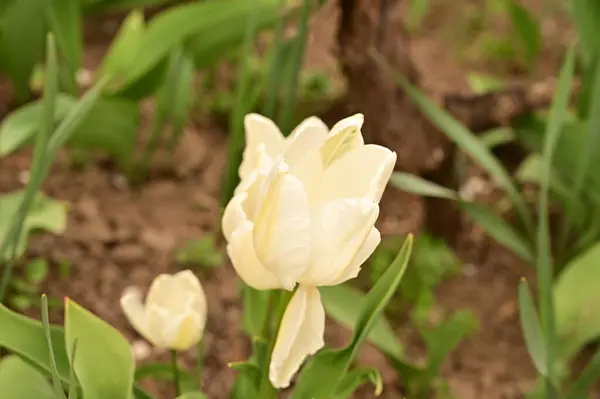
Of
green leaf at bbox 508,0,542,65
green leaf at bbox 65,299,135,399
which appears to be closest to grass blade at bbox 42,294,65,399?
green leaf at bbox 65,299,135,399

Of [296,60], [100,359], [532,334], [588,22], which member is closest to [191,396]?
[100,359]

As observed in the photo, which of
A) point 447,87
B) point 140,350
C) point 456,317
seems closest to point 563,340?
point 456,317

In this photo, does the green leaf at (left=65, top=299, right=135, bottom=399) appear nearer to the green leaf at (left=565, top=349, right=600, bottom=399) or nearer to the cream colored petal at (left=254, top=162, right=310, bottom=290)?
the cream colored petal at (left=254, top=162, right=310, bottom=290)

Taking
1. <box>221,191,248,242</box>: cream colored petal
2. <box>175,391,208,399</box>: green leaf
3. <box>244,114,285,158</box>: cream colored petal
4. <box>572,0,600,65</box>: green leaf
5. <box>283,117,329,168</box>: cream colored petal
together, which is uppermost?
<box>283,117,329,168</box>: cream colored petal

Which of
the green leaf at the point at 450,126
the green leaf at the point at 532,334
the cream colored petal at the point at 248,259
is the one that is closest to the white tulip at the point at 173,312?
the cream colored petal at the point at 248,259

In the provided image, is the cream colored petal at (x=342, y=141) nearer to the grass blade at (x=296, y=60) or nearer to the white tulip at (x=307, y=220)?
the white tulip at (x=307, y=220)

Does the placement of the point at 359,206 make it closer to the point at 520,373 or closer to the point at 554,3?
the point at 520,373
